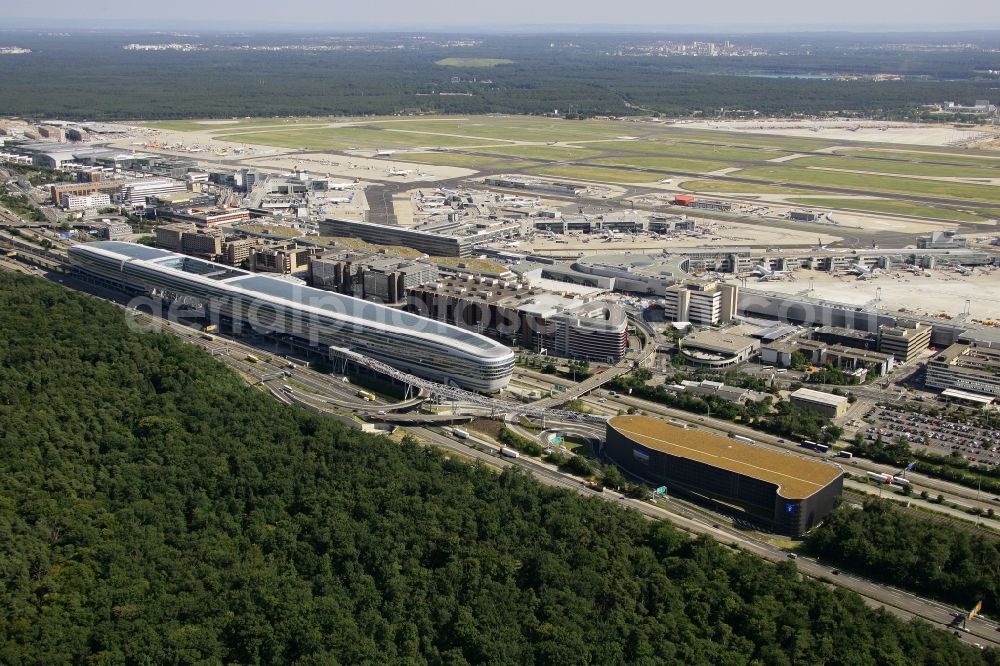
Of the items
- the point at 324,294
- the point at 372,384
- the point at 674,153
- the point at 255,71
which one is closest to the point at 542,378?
the point at 372,384

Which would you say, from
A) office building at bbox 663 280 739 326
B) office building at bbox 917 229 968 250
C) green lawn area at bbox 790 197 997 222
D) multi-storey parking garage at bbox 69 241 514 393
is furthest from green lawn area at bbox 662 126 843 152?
multi-storey parking garage at bbox 69 241 514 393

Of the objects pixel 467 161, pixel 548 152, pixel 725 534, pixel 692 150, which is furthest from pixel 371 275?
pixel 692 150

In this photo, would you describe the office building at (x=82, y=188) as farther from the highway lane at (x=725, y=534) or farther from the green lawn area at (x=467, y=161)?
the highway lane at (x=725, y=534)

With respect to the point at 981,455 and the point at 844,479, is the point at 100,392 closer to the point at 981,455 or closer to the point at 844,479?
the point at 844,479

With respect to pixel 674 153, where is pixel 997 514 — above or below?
below

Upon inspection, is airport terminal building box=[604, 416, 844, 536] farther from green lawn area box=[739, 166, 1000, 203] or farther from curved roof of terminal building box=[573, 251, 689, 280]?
green lawn area box=[739, 166, 1000, 203]
